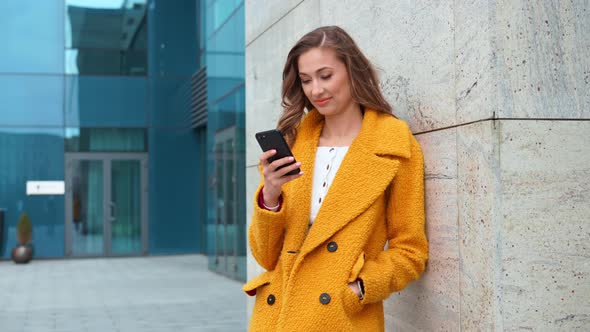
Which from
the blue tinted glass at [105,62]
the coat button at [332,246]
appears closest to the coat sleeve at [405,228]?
the coat button at [332,246]

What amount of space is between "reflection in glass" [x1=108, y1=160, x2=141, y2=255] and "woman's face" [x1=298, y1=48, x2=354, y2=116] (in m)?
16.6

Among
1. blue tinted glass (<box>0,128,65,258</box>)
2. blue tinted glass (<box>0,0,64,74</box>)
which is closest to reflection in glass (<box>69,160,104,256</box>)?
blue tinted glass (<box>0,128,65,258</box>)

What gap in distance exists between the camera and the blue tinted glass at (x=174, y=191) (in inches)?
739

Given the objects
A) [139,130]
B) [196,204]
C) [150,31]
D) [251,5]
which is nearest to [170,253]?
[196,204]

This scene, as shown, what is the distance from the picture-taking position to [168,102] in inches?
749

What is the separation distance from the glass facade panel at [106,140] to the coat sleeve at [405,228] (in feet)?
55.3

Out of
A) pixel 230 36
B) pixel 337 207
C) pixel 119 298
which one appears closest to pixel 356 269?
pixel 337 207

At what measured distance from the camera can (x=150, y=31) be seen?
19.1 m

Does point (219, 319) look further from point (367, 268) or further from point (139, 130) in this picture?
point (139, 130)

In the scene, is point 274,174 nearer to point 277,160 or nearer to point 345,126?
point 277,160

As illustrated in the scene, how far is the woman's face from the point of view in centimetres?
248

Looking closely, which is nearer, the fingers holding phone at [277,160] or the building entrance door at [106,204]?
the fingers holding phone at [277,160]

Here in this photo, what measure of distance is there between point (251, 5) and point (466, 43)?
3.17 meters

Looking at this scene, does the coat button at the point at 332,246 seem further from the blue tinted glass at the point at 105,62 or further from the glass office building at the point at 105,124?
the blue tinted glass at the point at 105,62
